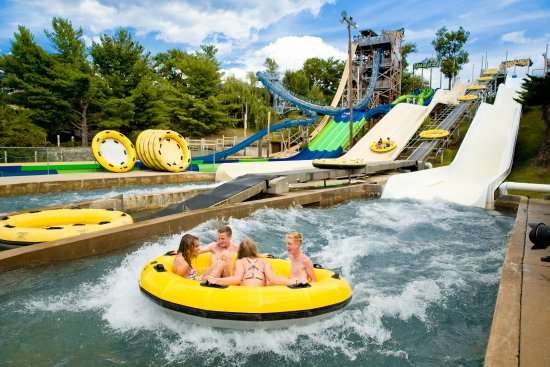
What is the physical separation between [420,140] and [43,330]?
2084 cm

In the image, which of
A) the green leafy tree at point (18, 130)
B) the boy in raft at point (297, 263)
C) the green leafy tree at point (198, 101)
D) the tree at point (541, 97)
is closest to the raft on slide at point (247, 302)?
the boy in raft at point (297, 263)

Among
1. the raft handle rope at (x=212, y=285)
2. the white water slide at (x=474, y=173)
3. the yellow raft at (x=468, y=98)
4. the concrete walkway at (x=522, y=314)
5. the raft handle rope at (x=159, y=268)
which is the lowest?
the concrete walkway at (x=522, y=314)

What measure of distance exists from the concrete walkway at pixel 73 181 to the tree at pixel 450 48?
40130mm

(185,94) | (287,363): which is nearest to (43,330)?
(287,363)

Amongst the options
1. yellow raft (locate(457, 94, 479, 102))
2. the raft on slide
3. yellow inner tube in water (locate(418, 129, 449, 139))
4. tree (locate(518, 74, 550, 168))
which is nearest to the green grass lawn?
tree (locate(518, 74, 550, 168))

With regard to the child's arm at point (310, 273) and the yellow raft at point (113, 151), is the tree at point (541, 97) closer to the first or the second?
the child's arm at point (310, 273)

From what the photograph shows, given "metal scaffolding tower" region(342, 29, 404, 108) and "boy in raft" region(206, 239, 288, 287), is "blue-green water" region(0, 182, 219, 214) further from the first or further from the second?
"metal scaffolding tower" region(342, 29, 404, 108)

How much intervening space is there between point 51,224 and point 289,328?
5.47 metres

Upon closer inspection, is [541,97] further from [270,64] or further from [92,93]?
[270,64]

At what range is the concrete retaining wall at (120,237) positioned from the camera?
5.25 meters

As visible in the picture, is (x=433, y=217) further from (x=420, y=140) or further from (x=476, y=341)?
(x=420, y=140)

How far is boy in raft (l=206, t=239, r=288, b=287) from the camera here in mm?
3973

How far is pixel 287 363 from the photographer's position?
11.4 ft

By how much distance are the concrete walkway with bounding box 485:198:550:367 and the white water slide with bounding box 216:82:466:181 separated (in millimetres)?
11718
